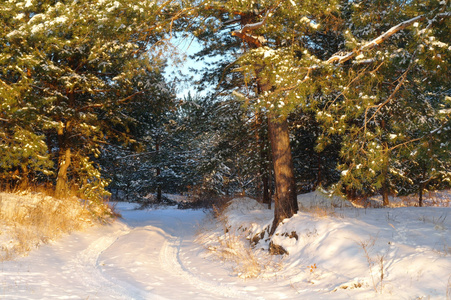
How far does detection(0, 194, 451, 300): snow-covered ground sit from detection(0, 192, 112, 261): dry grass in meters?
0.36

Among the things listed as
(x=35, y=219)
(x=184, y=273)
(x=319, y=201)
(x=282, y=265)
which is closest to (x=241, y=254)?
(x=282, y=265)

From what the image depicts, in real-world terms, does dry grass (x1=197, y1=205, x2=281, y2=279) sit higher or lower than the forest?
lower

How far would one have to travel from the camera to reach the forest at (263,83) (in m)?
6.57

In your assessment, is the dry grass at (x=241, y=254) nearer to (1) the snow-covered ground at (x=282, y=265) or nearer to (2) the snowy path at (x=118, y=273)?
(1) the snow-covered ground at (x=282, y=265)

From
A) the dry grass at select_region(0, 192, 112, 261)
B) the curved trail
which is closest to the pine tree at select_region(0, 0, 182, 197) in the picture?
the dry grass at select_region(0, 192, 112, 261)

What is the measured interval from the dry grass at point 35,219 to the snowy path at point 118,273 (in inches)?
12.7

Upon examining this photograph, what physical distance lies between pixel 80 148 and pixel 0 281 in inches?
434

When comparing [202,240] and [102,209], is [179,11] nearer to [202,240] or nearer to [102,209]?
[202,240]

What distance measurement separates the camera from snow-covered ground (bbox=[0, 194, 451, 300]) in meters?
4.76

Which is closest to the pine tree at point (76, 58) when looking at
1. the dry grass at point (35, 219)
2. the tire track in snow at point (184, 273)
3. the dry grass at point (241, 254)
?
the dry grass at point (35, 219)

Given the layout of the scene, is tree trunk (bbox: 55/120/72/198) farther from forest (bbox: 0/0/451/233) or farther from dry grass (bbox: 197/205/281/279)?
dry grass (bbox: 197/205/281/279)

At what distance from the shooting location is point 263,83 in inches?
310

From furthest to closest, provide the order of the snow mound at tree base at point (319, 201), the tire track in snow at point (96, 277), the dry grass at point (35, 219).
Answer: the snow mound at tree base at point (319, 201), the dry grass at point (35, 219), the tire track in snow at point (96, 277)

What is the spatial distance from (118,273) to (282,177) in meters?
4.41
